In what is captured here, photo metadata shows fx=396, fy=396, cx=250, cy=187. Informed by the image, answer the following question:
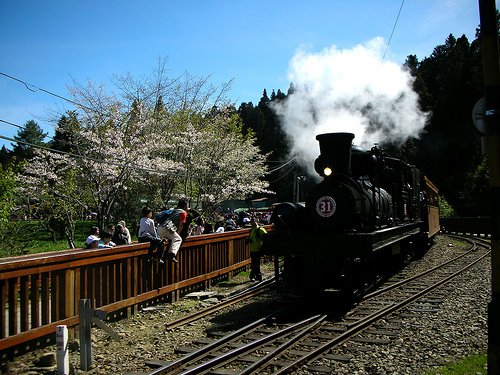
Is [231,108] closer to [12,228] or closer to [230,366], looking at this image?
[12,228]

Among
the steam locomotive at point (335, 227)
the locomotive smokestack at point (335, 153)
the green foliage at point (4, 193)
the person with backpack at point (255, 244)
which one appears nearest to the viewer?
the steam locomotive at point (335, 227)

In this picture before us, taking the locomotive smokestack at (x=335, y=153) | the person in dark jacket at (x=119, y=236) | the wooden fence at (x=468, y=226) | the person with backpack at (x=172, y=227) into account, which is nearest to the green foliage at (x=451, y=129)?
the wooden fence at (x=468, y=226)

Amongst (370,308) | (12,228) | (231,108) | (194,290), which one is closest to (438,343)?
(370,308)

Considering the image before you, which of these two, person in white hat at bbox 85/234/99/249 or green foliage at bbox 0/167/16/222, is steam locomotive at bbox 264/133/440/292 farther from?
green foliage at bbox 0/167/16/222

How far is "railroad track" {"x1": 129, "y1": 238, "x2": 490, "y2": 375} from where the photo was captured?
4.61 meters

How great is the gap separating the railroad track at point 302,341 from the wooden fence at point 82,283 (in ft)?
5.21

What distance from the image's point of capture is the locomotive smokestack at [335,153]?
303 inches

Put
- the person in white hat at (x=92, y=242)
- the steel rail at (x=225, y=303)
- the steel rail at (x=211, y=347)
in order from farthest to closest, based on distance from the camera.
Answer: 1. the person in white hat at (x=92, y=242)
2. the steel rail at (x=225, y=303)
3. the steel rail at (x=211, y=347)

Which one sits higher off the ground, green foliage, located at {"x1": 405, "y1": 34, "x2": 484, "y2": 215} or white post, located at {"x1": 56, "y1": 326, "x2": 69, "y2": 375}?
green foliage, located at {"x1": 405, "y1": 34, "x2": 484, "y2": 215}

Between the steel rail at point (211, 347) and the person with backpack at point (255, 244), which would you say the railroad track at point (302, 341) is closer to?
the steel rail at point (211, 347)

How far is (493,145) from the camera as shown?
406 centimetres

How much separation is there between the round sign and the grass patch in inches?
131

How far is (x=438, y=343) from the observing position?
17.7 ft

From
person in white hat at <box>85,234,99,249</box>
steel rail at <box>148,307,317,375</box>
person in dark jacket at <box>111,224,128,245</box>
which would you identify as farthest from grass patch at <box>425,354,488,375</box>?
person in dark jacket at <box>111,224,128,245</box>
